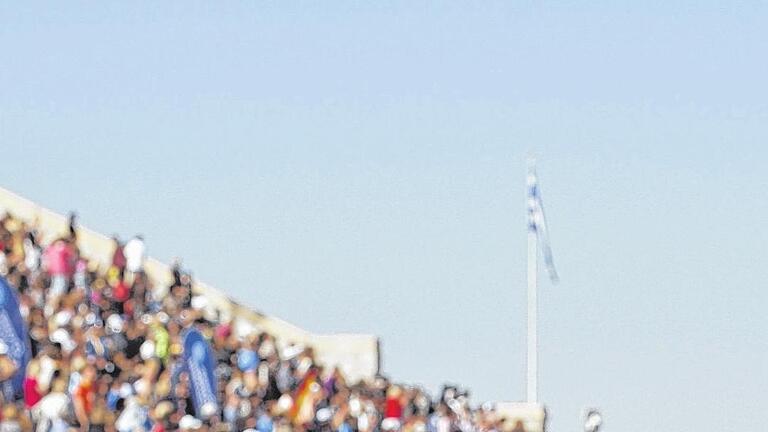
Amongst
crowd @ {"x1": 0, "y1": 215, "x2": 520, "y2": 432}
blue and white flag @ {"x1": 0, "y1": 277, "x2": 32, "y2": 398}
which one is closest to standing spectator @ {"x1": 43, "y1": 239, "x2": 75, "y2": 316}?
crowd @ {"x1": 0, "y1": 215, "x2": 520, "y2": 432}

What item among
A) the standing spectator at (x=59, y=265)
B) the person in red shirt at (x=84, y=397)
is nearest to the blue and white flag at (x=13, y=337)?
the person in red shirt at (x=84, y=397)

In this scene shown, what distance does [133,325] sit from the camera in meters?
41.2

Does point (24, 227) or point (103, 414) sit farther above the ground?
point (24, 227)

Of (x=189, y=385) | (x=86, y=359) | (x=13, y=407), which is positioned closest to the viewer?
(x=13, y=407)

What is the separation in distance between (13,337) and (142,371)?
2210 millimetres

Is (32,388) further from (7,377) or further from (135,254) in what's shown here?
(135,254)

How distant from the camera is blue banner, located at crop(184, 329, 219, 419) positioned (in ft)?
131

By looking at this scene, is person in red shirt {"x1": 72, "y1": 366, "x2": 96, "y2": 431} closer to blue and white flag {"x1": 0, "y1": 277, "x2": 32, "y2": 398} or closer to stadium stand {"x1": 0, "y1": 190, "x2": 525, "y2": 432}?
stadium stand {"x1": 0, "y1": 190, "x2": 525, "y2": 432}

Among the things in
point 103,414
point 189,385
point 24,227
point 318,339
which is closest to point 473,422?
point 318,339

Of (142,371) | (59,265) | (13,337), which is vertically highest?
(59,265)

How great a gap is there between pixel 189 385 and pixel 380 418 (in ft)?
21.7

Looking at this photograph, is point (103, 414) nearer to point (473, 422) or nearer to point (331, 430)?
point (331, 430)

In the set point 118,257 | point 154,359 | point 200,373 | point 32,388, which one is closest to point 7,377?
point 32,388

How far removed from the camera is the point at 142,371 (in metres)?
38.7
